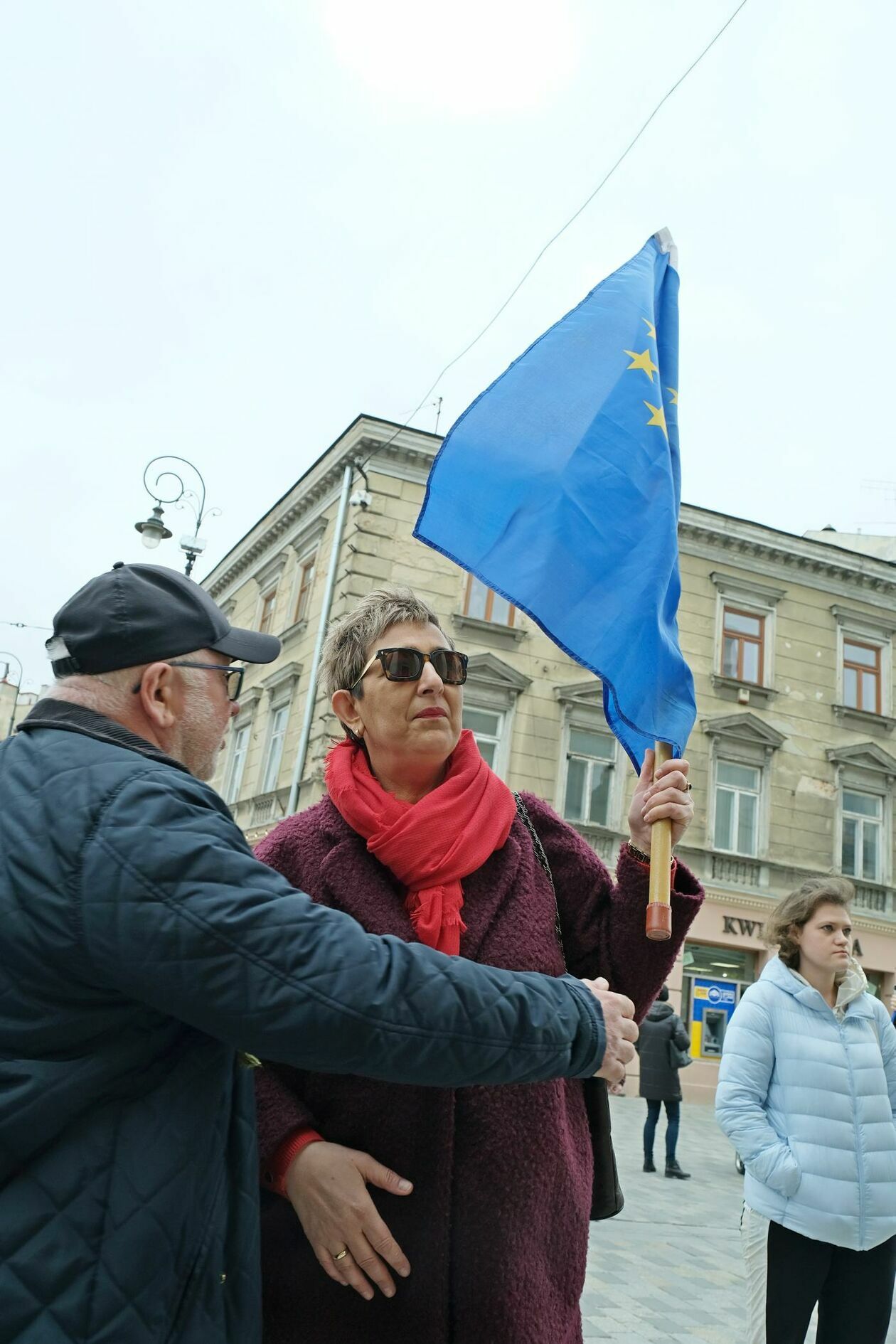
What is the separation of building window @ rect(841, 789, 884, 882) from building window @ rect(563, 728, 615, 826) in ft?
18.1

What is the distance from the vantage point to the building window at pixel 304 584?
73.4 feet

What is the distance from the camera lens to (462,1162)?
1819 mm

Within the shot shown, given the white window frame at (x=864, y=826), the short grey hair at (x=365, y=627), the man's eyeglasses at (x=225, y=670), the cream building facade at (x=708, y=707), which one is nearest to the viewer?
the man's eyeglasses at (x=225, y=670)

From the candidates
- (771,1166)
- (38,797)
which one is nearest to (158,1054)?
(38,797)

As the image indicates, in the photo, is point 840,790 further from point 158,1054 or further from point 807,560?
point 158,1054

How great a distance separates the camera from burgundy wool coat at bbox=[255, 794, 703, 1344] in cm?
175

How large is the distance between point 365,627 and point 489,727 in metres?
17.5

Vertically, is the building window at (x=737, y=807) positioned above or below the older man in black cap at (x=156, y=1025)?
above

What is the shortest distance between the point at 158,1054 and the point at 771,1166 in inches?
107

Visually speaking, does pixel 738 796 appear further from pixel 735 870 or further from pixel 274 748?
pixel 274 748

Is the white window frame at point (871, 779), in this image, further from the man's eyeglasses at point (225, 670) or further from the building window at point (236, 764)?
the man's eyeglasses at point (225, 670)

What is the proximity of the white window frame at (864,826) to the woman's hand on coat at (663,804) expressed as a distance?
69.3 feet

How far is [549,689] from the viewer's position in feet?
66.2

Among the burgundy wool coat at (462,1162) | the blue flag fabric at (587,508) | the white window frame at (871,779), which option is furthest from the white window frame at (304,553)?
the burgundy wool coat at (462,1162)
